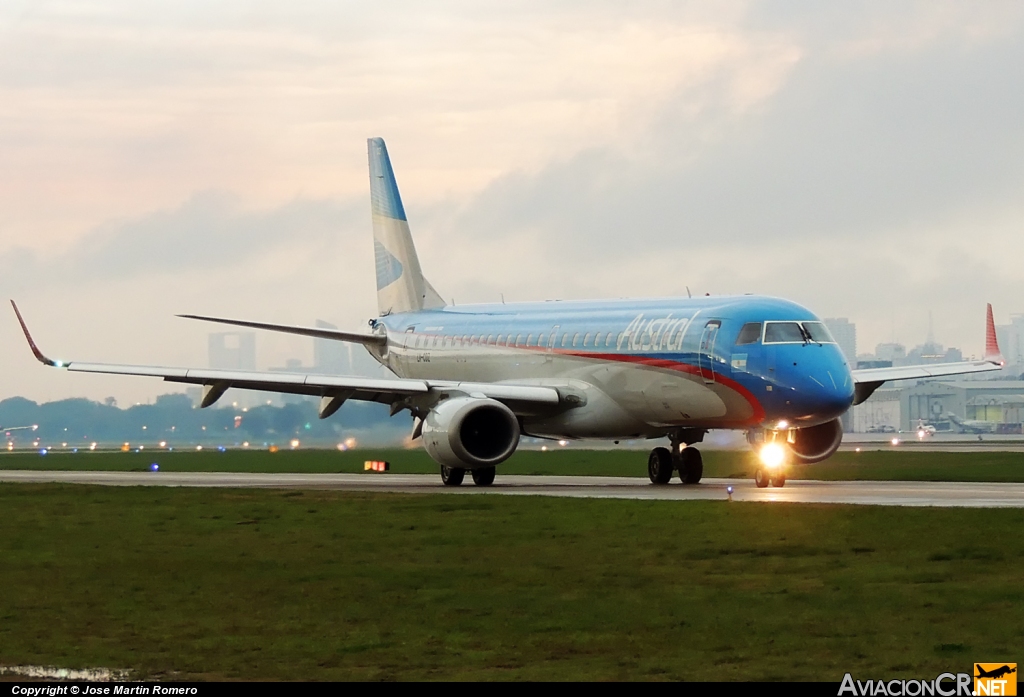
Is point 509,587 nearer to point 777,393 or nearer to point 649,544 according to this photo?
point 649,544

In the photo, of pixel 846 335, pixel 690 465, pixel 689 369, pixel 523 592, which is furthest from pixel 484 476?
pixel 846 335

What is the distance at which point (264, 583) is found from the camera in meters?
20.2

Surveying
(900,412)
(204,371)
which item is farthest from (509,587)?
(900,412)

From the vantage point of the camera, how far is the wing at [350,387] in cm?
4156

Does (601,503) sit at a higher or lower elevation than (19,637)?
higher

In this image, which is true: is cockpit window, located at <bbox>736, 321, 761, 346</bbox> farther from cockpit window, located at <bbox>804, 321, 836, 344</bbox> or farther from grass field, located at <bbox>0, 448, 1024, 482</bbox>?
grass field, located at <bbox>0, 448, 1024, 482</bbox>

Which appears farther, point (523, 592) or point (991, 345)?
point (991, 345)

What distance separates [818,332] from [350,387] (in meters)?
11.8

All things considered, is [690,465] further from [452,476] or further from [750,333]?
[452,476]

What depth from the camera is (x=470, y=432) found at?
1596 inches

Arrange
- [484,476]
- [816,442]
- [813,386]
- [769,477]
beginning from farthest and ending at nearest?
[484,476], [816,442], [769,477], [813,386]

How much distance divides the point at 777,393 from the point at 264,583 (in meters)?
18.0

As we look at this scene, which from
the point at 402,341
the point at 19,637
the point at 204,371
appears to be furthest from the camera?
the point at 402,341

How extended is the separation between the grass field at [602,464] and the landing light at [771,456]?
18.4 ft
